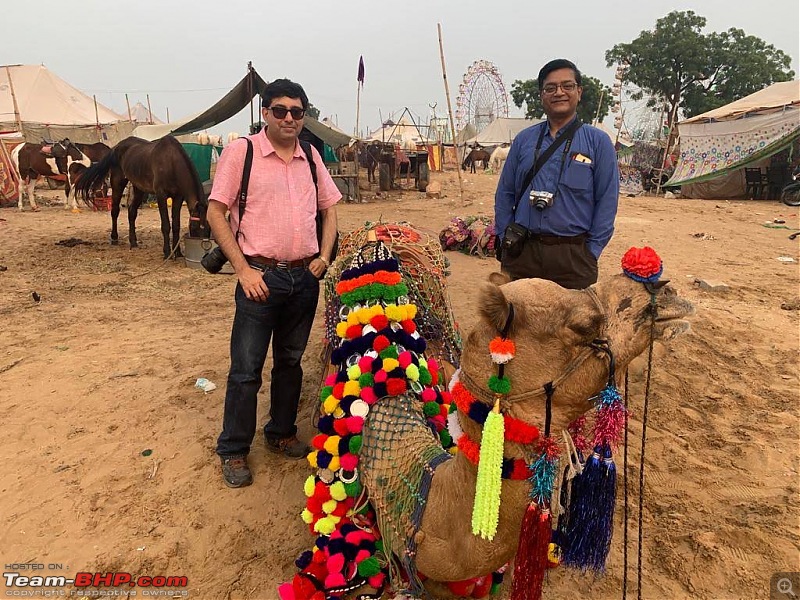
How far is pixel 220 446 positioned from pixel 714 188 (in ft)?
65.5

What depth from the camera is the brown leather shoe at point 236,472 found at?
10.2 ft

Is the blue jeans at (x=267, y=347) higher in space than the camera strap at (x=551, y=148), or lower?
lower

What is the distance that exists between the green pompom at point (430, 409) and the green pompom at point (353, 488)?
0.44 m

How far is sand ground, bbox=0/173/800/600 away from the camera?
2549mm

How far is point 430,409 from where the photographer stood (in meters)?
2.48

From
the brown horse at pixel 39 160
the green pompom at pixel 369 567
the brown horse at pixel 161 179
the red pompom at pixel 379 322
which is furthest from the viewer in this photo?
the brown horse at pixel 39 160

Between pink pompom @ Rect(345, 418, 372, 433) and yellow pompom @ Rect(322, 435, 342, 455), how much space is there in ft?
0.27

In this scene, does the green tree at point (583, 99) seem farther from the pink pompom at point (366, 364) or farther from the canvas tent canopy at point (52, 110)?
the pink pompom at point (366, 364)

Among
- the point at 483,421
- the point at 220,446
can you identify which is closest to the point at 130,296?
the point at 220,446

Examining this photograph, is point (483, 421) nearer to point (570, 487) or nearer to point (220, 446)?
point (570, 487)

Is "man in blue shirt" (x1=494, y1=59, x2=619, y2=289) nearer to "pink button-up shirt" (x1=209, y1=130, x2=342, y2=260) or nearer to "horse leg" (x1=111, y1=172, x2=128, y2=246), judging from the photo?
"pink button-up shirt" (x1=209, y1=130, x2=342, y2=260)

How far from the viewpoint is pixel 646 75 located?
33.5m

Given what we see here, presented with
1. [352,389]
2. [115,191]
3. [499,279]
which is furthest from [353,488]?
[115,191]

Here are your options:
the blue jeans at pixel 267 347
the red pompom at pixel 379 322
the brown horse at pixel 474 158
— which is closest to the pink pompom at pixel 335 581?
the red pompom at pixel 379 322
